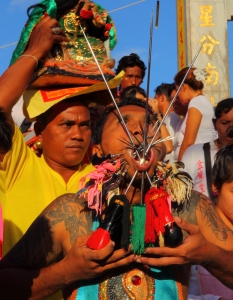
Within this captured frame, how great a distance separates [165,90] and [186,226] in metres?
4.72

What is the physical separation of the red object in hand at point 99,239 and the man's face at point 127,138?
306 millimetres

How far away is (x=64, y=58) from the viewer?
387 cm

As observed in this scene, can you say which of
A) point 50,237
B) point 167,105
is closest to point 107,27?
point 50,237

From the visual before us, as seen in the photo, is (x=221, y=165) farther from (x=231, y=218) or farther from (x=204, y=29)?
(x=204, y=29)

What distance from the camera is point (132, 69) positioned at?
673 cm

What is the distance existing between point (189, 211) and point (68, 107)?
1210 mm

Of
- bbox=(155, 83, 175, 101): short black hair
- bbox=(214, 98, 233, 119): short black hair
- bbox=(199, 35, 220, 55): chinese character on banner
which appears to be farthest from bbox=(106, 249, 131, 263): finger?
bbox=(199, 35, 220, 55): chinese character on banner

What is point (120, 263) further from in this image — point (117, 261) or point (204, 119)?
point (204, 119)

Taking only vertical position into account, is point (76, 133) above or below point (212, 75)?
above

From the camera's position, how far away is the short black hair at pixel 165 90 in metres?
7.08

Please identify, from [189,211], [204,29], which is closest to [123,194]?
[189,211]

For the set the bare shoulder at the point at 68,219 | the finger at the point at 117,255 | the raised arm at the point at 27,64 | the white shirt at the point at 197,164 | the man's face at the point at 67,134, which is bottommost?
the white shirt at the point at 197,164

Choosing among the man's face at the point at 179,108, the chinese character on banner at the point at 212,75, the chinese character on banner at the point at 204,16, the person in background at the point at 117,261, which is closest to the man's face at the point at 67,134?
the person in background at the point at 117,261

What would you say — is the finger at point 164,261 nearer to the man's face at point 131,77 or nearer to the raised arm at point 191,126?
the raised arm at point 191,126
